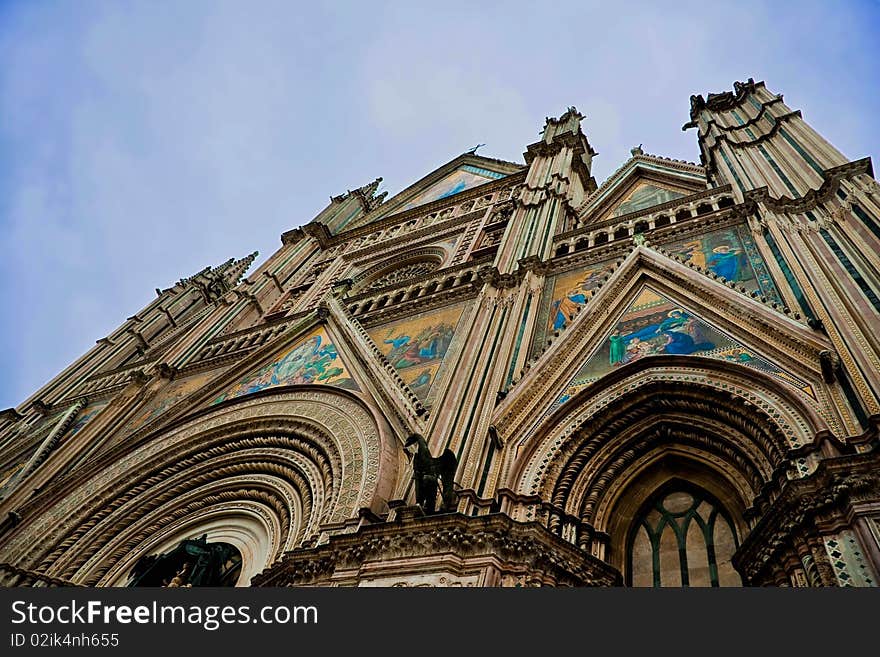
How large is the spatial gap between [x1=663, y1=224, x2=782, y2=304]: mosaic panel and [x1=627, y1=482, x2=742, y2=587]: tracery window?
8.40 ft

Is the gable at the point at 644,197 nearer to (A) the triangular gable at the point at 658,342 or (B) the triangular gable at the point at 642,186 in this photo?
(B) the triangular gable at the point at 642,186

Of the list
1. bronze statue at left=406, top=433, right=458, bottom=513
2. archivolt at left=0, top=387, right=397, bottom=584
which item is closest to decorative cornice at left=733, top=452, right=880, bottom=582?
bronze statue at left=406, top=433, right=458, bottom=513

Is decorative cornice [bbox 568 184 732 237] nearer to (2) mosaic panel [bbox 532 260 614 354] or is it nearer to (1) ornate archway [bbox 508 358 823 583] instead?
(2) mosaic panel [bbox 532 260 614 354]

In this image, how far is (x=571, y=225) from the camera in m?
13.6

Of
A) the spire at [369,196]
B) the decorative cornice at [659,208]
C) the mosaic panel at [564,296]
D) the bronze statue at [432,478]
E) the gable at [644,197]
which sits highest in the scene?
the spire at [369,196]

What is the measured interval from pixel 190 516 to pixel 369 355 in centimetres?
341

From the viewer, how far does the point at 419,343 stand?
1018cm

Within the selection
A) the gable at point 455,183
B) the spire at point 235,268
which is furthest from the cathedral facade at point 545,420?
the spire at point 235,268

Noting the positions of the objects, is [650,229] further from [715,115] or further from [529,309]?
[715,115]

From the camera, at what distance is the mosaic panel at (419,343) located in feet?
29.7

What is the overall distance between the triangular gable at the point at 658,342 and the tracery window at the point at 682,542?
138 cm

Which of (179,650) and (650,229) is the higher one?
(650,229)

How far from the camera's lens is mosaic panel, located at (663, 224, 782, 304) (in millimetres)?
7961

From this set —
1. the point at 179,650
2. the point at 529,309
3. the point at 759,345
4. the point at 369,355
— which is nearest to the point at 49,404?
the point at 369,355
